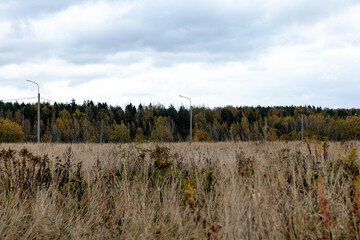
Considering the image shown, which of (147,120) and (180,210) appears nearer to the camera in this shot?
(180,210)

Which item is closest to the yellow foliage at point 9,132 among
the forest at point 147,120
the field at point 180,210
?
the forest at point 147,120

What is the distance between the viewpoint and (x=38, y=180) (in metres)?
5.41

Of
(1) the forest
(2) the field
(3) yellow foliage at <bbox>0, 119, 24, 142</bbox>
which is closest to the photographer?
(2) the field

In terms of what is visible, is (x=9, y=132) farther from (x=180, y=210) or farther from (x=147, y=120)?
(x=180, y=210)

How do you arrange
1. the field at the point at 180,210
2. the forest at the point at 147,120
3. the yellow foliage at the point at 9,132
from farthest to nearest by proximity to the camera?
the forest at the point at 147,120
the yellow foliage at the point at 9,132
the field at the point at 180,210

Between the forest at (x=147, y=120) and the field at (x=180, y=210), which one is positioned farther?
the forest at (x=147, y=120)

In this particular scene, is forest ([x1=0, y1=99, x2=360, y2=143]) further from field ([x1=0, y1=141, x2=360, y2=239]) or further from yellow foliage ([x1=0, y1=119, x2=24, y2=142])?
field ([x1=0, y1=141, x2=360, y2=239])

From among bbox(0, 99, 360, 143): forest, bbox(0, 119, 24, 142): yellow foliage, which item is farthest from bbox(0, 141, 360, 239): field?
bbox(0, 99, 360, 143): forest

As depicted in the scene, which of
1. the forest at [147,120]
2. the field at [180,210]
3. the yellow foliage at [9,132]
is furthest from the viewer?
the forest at [147,120]

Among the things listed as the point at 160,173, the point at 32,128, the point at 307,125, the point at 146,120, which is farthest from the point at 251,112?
the point at 160,173

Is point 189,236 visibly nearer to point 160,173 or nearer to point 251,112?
point 160,173

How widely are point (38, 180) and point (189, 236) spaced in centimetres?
319

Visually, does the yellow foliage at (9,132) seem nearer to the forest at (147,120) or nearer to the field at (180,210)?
the forest at (147,120)

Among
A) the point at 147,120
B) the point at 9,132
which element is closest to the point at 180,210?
the point at 9,132
